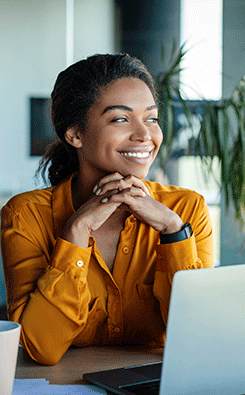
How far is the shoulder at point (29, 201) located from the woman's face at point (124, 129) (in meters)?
0.22

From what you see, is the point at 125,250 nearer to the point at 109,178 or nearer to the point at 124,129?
the point at 109,178

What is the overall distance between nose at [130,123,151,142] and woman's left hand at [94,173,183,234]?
0.12 m

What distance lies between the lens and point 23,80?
16.0ft

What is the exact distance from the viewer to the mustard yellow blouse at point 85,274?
138 cm

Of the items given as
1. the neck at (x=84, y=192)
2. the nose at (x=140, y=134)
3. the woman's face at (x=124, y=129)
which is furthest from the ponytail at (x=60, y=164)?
the nose at (x=140, y=134)

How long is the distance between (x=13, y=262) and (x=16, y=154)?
11.2ft

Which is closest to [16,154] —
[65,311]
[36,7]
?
[36,7]

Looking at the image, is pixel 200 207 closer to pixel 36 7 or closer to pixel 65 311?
pixel 65 311

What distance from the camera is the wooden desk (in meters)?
1.12

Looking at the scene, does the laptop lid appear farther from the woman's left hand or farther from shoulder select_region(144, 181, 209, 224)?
shoulder select_region(144, 181, 209, 224)

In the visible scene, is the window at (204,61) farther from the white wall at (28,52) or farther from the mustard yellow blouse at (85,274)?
the mustard yellow blouse at (85,274)

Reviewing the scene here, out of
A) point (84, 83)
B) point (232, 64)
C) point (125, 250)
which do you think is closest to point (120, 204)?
point (125, 250)

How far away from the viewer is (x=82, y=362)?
3.98 ft

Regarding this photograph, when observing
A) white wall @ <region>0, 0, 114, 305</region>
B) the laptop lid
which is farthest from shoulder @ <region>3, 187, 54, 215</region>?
white wall @ <region>0, 0, 114, 305</region>
